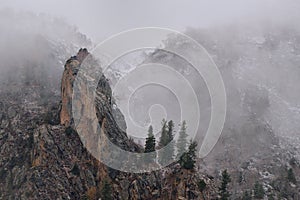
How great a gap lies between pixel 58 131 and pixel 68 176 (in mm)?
9619

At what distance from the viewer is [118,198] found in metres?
96.5

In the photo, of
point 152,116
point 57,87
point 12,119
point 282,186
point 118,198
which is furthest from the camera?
point 152,116

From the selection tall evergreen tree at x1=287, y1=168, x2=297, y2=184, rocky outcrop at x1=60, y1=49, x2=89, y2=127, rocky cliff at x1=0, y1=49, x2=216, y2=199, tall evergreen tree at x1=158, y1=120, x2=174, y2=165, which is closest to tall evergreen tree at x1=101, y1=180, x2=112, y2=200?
rocky cliff at x1=0, y1=49, x2=216, y2=199

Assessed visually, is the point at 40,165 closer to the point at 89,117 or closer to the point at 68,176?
the point at 68,176

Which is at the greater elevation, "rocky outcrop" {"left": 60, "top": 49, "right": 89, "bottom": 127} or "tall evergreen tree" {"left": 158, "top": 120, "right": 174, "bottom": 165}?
"rocky outcrop" {"left": 60, "top": 49, "right": 89, "bottom": 127}

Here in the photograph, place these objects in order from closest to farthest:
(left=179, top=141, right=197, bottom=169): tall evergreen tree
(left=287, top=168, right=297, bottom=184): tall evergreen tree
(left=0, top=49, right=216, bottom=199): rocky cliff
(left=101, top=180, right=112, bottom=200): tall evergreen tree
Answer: (left=101, top=180, right=112, bottom=200): tall evergreen tree → (left=0, top=49, right=216, bottom=199): rocky cliff → (left=179, top=141, right=197, bottom=169): tall evergreen tree → (left=287, top=168, right=297, bottom=184): tall evergreen tree

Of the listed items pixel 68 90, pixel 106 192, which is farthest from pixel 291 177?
pixel 106 192

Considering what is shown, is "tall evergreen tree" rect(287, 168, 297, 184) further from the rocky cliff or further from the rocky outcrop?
the rocky outcrop

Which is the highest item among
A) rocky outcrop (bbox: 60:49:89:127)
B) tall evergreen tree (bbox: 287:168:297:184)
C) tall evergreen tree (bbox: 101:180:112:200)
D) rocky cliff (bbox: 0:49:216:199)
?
tall evergreen tree (bbox: 287:168:297:184)

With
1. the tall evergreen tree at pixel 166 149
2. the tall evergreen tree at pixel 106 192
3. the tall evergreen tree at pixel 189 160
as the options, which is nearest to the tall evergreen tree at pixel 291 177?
the tall evergreen tree at pixel 166 149

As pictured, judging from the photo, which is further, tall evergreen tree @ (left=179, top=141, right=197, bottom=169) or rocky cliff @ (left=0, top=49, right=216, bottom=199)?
tall evergreen tree @ (left=179, top=141, right=197, bottom=169)

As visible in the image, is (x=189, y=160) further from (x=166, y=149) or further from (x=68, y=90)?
(x=68, y=90)

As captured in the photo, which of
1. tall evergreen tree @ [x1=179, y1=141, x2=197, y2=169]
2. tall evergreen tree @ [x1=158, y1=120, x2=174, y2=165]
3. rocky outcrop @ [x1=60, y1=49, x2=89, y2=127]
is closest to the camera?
tall evergreen tree @ [x1=179, y1=141, x2=197, y2=169]

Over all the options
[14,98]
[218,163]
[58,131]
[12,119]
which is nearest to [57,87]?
[14,98]
